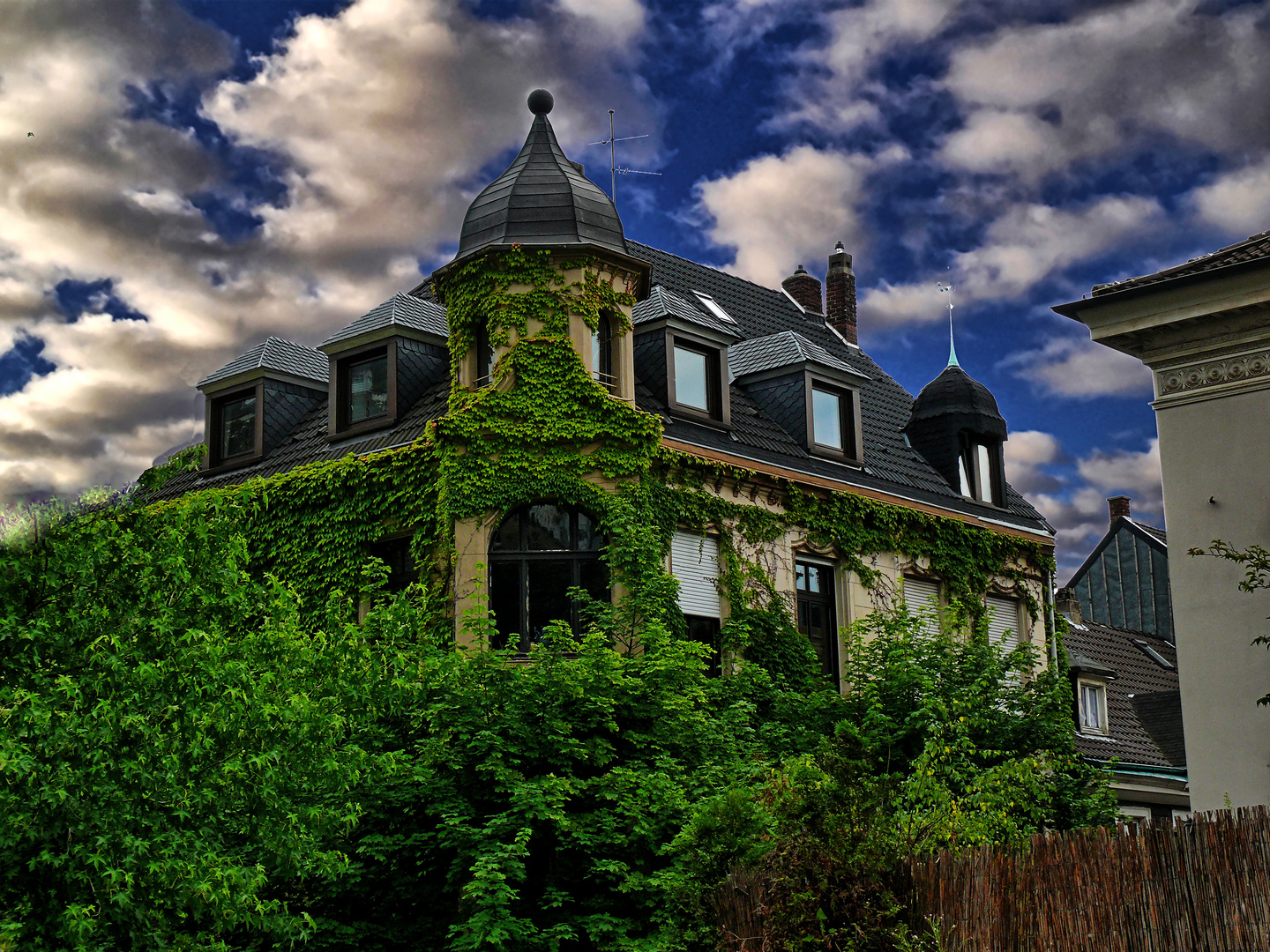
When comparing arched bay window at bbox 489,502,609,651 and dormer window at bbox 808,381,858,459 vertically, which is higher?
dormer window at bbox 808,381,858,459

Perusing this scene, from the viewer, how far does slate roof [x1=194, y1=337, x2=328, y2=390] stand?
27.3 metres

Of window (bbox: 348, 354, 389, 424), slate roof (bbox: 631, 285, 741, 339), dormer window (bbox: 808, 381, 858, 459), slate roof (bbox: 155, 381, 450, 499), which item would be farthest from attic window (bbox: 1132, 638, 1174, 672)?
window (bbox: 348, 354, 389, 424)

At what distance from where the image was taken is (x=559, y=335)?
22938 mm

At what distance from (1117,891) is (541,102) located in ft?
→ 62.1

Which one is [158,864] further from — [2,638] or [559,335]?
[559,335]

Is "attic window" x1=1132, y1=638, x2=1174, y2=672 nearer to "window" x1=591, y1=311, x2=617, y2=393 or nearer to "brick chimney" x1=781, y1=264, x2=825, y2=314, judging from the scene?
"brick chimney" x1=781, y1=264, x2=825, y2=314

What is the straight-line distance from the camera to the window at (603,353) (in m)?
23.5

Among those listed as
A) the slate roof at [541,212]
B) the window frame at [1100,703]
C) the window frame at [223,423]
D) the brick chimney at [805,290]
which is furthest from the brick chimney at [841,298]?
the window frame at [223,423]

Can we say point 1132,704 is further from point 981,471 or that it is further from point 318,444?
point 318,444

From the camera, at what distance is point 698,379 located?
25.7 metres

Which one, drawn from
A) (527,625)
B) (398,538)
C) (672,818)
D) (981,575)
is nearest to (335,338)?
(398,538)

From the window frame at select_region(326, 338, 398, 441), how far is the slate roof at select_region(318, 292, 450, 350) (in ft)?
0.93

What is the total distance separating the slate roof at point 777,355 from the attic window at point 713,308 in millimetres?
1466

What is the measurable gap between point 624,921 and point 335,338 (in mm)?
12131
